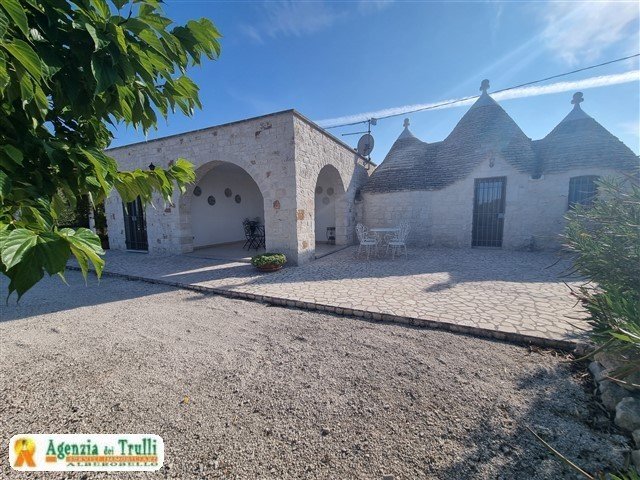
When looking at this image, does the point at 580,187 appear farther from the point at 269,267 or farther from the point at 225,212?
the point at 225,212

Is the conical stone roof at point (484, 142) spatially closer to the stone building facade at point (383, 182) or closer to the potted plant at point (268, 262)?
the stone building facade at point (383, 182)

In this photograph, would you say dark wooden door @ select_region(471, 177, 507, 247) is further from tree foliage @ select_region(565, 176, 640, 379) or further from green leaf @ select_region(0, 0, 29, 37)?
green leaf @ select_region(0, 0, 29, 37)

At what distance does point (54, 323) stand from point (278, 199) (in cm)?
492

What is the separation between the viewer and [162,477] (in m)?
1.56

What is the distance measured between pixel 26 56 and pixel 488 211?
1154cm

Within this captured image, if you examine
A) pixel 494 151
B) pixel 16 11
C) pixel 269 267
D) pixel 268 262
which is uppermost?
pixel 494 151

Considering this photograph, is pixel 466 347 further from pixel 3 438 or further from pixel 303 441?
pixel 3 438

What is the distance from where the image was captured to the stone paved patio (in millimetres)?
3418

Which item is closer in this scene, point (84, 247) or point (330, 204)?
point (84, 247)

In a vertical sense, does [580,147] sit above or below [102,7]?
above

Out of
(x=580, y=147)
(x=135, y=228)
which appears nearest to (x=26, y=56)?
(x=135, y=228)

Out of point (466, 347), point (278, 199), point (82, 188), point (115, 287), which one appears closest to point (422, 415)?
point (466, 347)

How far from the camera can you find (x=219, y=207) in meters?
11.6

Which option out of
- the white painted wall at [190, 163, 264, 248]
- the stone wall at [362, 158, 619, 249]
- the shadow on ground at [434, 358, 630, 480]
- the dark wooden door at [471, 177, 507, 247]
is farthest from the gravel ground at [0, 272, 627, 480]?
the dark wooden door at [471, 177, 507, 247]
